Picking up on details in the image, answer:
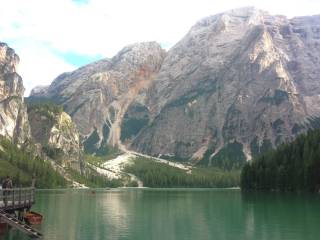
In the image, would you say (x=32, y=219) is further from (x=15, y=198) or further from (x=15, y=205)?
(x=15, y=205)

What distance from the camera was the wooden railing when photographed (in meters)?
61.4

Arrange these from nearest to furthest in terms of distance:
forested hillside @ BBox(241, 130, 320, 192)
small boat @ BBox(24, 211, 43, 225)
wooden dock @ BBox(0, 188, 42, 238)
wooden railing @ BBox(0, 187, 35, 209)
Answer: wooden dock @ BBox(0, 188, 42, 238) < wooden railing @ BBox(0, 187, 35, 209) < small boat @ BBox(24, 211, 43, 225) < forested hillside @ BBox(241, 130, 320, 192)

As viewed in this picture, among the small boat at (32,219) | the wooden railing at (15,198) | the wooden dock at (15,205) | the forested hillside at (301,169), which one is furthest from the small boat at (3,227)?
the forested hillside at (301,169)

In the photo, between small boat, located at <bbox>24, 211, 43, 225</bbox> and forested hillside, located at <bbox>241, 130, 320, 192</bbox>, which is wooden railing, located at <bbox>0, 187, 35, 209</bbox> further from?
forested hillside, located at <bbox>241, 130, 320, 192</bbox>

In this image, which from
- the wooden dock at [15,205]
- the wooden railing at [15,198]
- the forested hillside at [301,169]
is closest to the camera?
the wooden dock at [15,205]

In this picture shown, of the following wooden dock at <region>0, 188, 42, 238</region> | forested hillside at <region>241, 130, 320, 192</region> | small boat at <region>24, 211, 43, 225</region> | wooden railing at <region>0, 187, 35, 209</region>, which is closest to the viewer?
wooden dock at <region>0, 188, 42, 238</region>

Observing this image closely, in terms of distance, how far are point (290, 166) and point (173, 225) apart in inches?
4872

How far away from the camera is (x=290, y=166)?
191 metres

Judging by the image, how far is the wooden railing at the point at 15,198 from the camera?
201 ft

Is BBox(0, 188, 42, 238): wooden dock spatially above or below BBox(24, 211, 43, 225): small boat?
above

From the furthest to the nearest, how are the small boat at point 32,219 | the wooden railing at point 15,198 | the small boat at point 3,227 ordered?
the small boat at point 32,219
the small boat at point 3,227
the wooden railing at point 15,198

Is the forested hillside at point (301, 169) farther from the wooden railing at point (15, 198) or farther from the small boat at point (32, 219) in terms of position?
the small boat at point (32, 219)

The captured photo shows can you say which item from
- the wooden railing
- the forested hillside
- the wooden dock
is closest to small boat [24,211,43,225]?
the wooden dock

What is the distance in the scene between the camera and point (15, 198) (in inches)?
2694
